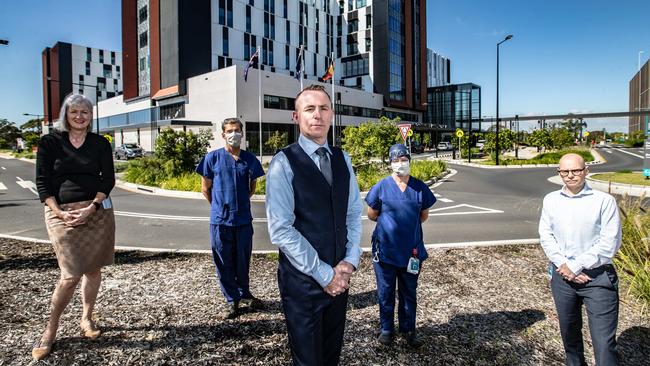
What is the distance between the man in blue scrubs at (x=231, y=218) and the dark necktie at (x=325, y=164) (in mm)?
2001

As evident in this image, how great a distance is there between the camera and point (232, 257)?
13.1 ft

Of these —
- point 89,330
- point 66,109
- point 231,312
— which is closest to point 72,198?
point 66,109

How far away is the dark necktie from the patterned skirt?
2143 millimetres

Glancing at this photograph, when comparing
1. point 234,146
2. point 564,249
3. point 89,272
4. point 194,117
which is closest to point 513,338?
point 564,249

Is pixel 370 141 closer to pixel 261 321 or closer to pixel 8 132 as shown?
pixel 261 321

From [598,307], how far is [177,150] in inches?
681

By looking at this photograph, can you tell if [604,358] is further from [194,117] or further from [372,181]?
[194,117]

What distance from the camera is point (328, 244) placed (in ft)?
6.95

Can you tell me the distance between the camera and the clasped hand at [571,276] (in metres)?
2.65

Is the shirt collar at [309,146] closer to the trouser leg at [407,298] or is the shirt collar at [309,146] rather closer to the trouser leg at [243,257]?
the trouser leg at [407,298]

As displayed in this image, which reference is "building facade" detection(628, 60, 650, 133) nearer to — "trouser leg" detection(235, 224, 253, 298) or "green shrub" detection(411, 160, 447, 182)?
"green shrub" detection(411, 160, 447, 182)

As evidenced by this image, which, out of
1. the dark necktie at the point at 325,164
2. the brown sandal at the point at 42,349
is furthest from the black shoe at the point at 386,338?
the brown sandal at the point at 42,349

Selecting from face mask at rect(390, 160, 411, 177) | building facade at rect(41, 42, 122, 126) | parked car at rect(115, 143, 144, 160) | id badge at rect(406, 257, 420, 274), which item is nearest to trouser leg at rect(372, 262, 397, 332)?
id badge at rect(406, 257, 420, 274)

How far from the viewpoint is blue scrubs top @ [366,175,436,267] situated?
11.0ft
